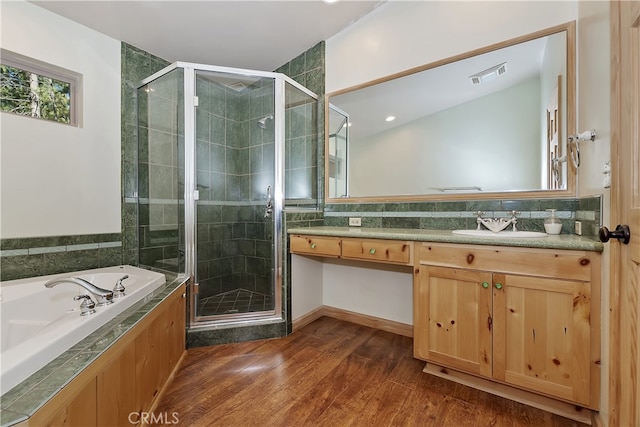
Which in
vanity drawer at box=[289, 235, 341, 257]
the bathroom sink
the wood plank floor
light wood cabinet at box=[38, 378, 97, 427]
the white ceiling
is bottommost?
A: the wood plank floor

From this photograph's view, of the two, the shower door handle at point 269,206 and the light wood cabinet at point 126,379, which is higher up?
the shower door handle at point 269,206

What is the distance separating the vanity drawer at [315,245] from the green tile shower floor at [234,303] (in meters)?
0.50

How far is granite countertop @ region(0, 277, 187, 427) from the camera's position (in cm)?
64

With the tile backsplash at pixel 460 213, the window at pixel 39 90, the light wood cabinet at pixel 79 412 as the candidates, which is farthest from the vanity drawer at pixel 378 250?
the window at pixel 39 90

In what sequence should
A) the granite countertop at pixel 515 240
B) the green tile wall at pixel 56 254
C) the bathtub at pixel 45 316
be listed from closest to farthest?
1. the bathtub at pixel 45 316
2. the granite countertop at pixel 515 240
3. the green tile wall at pixel 56 254

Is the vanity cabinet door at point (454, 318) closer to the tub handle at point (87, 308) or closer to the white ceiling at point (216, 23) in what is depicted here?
the tub handle at point (87, 308)

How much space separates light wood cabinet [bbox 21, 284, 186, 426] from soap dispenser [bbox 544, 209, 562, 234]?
2.17 metres

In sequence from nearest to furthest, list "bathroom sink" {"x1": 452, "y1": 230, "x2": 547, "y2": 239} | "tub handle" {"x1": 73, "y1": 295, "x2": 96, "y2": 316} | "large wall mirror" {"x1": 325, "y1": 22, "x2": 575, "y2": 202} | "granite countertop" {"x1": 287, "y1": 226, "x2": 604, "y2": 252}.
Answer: "tub handle" {"x1": 73, "y1": 295, "x2": 96, "y2": 316} < "granite countertop" {"x1": 287, "y1": 226, "x2": 604, "y2": 252} < "bathroom sink" {"x1": 452, "y1": 230, "x2": 547, "y2": 239} < "large wall mirror" {"x1": 325, "y1": 22, "x2": 575, "y2": 202}

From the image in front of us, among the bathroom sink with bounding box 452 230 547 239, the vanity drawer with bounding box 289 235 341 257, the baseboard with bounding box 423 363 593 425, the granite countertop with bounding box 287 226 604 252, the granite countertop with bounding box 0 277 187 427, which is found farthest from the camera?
the vanity drawer with bounding box 289 235 341 257

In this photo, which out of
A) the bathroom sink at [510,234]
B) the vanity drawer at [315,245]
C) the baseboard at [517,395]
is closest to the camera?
the baseboard at [517,395]

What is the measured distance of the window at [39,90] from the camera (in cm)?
182

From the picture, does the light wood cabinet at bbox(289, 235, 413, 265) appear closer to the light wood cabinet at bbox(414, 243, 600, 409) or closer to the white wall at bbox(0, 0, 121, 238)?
the light wood cabinet at bbox(414, 243, 600, 409)

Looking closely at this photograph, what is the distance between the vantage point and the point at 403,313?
7.12ft

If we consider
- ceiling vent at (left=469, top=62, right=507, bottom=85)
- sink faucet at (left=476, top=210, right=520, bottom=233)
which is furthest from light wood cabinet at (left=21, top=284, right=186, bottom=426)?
ceiling vent at (left=469, top=62, right=507, bottom=85)
